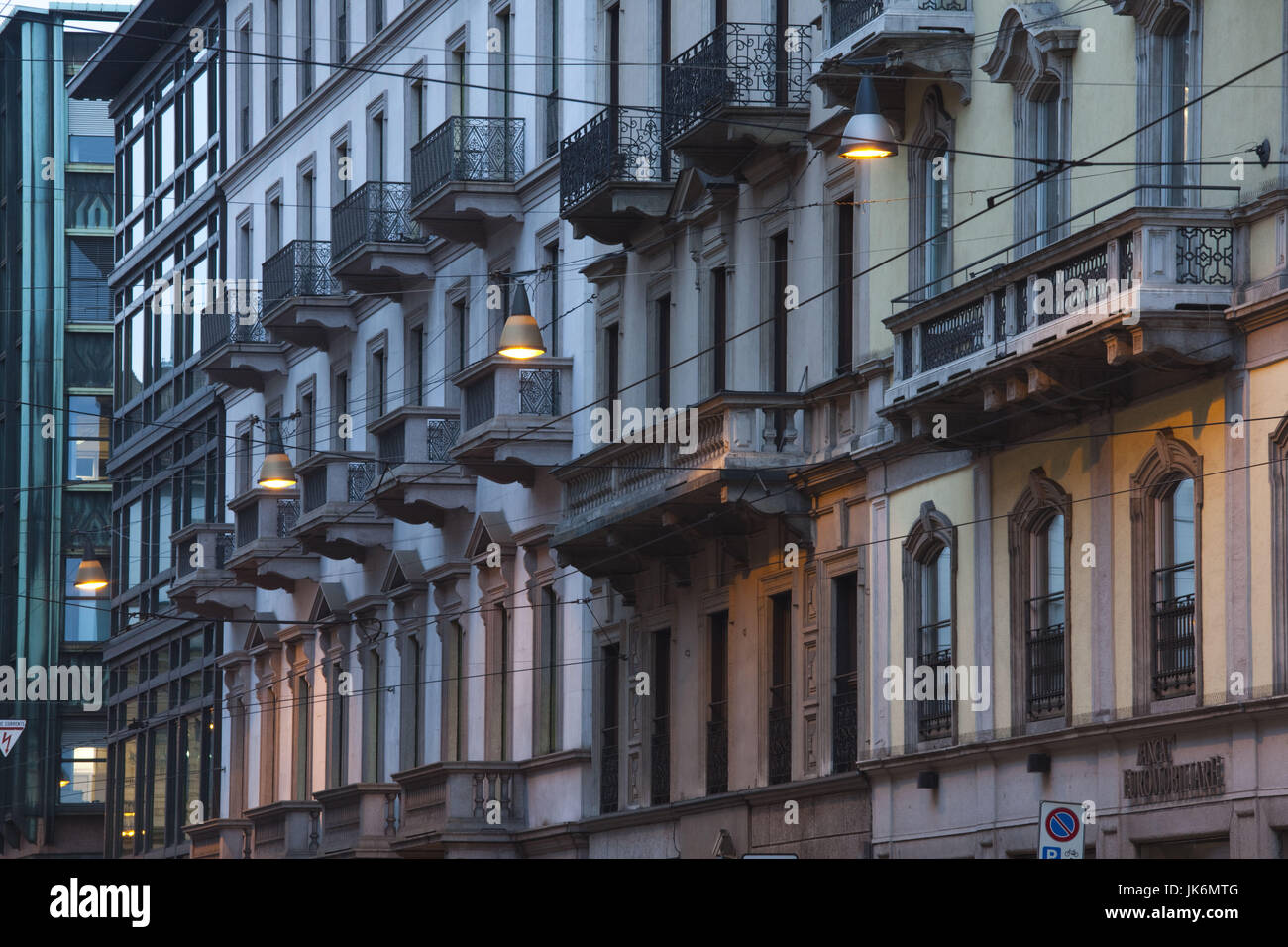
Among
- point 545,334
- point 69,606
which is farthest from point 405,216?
point 69,606

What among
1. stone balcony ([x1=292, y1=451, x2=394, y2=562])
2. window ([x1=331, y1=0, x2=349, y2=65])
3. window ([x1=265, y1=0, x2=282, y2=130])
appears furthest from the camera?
window ([x1=265, y1=0, x2=282, y2=130])

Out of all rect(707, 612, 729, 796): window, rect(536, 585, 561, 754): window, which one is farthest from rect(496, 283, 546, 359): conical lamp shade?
rect(536, 585, 561, 754): window

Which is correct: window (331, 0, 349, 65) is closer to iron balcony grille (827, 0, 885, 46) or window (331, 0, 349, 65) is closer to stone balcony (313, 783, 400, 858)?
stone balcony (313, 783, 400, 858)

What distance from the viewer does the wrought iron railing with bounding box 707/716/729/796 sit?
3247 centimetres

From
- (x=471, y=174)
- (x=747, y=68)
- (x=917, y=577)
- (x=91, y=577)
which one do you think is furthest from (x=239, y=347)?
(x=917, y=577)

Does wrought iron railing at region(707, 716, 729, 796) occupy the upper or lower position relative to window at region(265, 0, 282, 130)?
lower

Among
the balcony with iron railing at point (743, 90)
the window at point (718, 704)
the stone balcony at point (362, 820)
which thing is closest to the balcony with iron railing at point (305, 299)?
the stone balcony at point (362, 820)

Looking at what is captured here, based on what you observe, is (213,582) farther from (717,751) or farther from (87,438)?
(87,438)

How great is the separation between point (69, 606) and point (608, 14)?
44639 mm

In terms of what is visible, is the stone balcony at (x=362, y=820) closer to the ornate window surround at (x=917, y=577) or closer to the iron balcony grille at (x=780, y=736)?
the iron balcony grille at (x=780, y=736)

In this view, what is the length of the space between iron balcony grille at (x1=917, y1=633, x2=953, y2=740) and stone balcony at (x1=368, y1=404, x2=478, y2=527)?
1425cm

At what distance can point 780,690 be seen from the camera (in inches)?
1224

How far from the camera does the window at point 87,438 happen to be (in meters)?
76.8

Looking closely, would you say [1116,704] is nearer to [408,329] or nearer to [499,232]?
[499,232]
